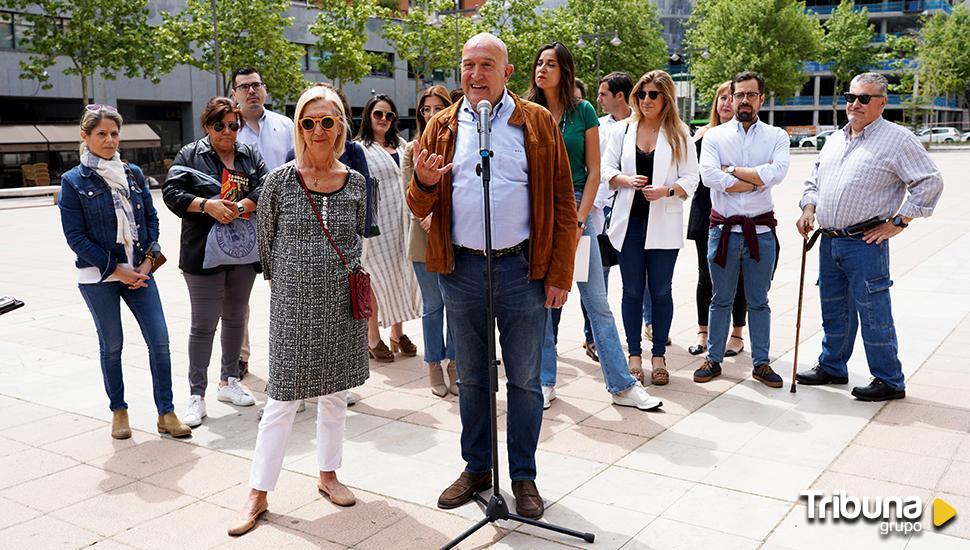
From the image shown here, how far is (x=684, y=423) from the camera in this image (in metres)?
5.33

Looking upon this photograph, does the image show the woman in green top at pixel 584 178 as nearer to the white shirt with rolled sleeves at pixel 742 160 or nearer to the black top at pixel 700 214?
the white shirt with rolled sleeves at pixel 742 160

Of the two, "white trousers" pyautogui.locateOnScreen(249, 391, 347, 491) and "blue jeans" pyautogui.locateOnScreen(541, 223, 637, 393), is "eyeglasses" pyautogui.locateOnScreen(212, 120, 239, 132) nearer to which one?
"white trousers" pyautogui.locateOnScreen(249, 391, 347, 491)

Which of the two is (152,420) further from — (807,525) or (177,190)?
(807,525)

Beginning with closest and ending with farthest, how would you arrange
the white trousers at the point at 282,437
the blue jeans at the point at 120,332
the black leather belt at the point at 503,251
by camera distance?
the black leather belt at the point at 503,251
the white trousers at the point at 282,437
the blue jeans at the point at 120,332

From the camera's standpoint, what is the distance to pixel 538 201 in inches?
154

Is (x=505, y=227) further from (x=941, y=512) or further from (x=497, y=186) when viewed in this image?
(x=941, y=512)

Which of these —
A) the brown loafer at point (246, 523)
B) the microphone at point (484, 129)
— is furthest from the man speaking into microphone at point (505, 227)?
the brown loafer at point (246, 523)

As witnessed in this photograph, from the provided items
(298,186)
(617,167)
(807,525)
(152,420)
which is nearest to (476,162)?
(298,186)

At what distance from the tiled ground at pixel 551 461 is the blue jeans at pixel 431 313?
1.06 ft

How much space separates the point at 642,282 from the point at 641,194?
24.9 inches

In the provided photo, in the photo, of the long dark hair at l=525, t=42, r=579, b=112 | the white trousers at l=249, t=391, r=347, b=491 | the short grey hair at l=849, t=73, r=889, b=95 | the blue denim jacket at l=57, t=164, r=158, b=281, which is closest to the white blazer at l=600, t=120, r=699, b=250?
the long dark hair at l=525, t=42, r=579, b=112

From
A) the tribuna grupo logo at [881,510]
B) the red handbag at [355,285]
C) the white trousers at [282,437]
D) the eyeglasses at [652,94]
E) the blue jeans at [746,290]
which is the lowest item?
the tribuna grupo logo at [881,510]

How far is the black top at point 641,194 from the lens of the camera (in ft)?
20.2

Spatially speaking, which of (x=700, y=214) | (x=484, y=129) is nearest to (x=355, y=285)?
(x=484, y=129)
